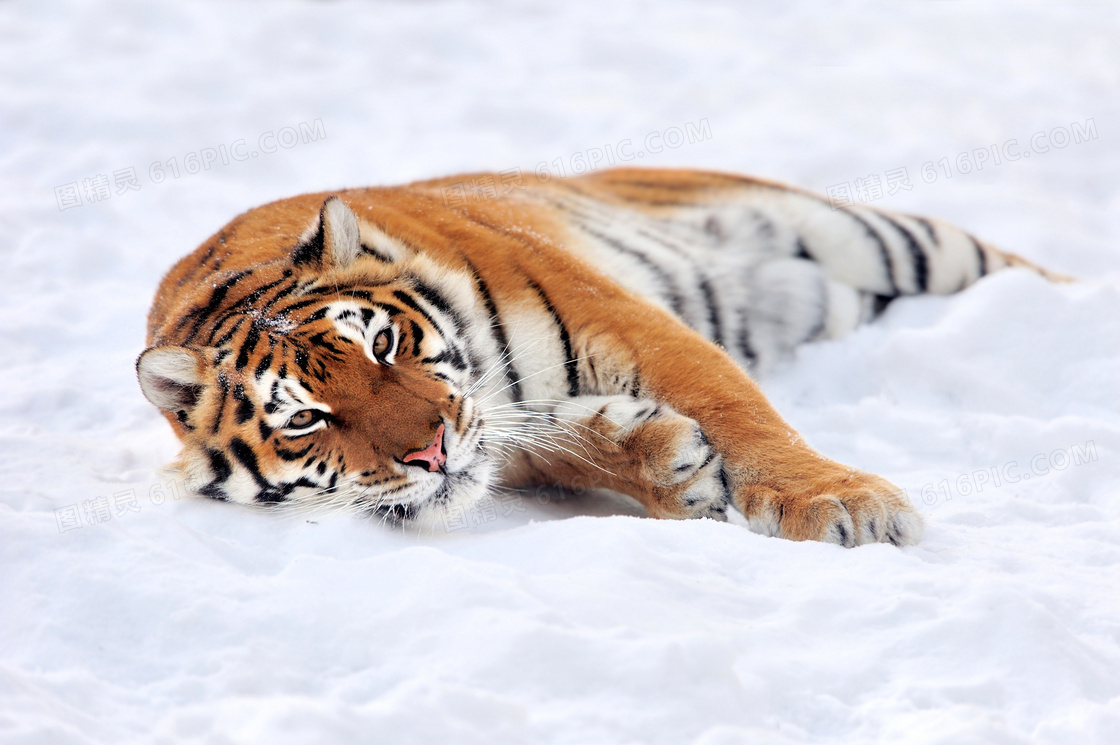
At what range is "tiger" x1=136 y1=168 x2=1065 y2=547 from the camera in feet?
6.13

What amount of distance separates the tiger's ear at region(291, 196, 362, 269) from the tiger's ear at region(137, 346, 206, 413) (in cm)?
33

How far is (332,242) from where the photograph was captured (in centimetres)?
208

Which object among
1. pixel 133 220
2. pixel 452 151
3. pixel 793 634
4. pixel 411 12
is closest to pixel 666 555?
pixel 793 634

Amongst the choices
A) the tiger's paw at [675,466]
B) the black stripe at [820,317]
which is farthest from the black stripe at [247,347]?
the black stripe at [820,317]

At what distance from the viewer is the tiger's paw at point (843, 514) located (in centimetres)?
183

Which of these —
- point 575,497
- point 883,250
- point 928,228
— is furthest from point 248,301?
point 928,228

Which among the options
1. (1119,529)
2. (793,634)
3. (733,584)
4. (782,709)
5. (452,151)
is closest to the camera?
(782,709)

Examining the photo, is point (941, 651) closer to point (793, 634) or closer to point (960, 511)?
point (793, 634)

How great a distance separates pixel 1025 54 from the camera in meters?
5.63

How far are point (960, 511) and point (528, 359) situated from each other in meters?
1.05

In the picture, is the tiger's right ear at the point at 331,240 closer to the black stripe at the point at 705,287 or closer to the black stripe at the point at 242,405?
the black stripe at the point at 242,405

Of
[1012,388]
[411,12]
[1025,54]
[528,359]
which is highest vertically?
[411,12]

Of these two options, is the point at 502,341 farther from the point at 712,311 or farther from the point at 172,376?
the point at 712,311

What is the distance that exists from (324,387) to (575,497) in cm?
78
